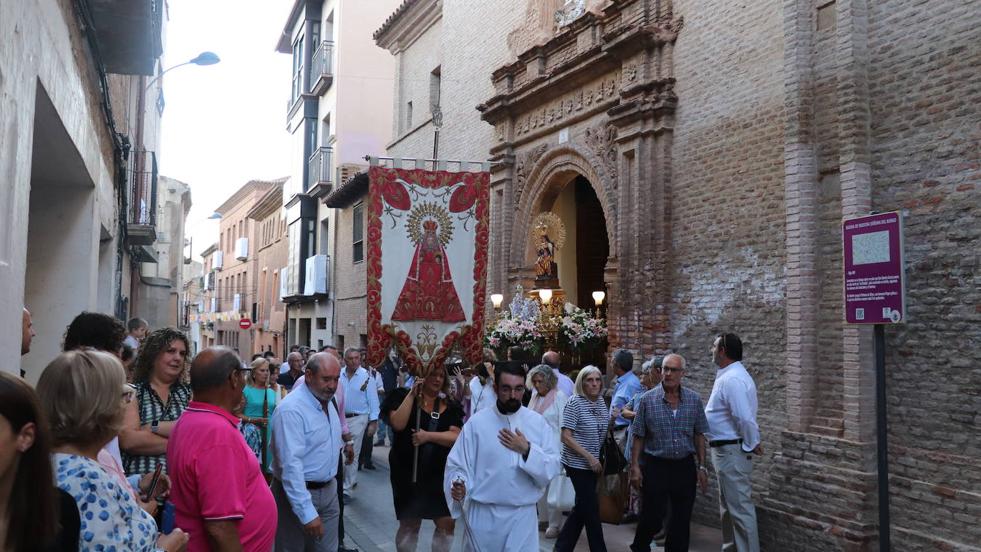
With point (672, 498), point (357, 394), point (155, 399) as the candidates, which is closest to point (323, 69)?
point (357, 394)

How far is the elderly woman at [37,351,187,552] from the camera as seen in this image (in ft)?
7.96

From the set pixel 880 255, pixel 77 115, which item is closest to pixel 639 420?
pixel 880 255

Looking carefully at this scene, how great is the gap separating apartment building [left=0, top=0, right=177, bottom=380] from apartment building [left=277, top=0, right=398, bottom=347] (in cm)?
1476

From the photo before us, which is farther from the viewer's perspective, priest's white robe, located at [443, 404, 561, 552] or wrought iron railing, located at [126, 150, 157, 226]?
wrought iron railing, located at [126, 150, 157, 226]

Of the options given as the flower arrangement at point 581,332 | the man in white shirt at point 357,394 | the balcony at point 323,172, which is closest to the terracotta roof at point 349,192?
the balcony at point 323,172

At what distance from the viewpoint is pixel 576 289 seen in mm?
15719

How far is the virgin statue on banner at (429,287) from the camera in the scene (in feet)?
24.6

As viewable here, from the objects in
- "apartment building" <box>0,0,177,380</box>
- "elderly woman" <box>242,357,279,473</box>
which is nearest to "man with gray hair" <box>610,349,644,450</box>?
"elderly woman" <box>242,357,279,473</box>

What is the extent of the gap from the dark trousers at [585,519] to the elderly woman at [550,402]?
41.4 inches

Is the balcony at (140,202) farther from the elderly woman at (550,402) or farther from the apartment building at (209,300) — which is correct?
the apartment building at (209,300)

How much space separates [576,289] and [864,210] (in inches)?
315

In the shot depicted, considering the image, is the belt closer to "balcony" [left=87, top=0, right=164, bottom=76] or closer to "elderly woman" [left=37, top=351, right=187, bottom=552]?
"elderly woman" [left=37, top=351, right=187, bottom=552]

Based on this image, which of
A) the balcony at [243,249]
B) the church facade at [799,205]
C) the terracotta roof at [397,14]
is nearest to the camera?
the church facade at [799,205]

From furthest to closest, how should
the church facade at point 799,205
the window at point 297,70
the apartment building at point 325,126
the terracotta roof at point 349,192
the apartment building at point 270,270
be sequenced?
the apartment building at point 270,270 → the window at point 297,70 → the apartment building at point 325,126 → the terracotta roof at point 349,192 → the church facade at point 799,205
